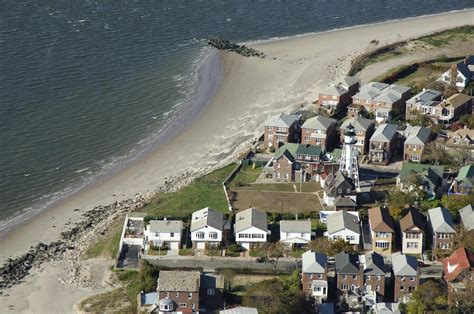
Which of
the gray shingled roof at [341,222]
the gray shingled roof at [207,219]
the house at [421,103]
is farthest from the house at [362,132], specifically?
the gray shingled roof at [207,219]

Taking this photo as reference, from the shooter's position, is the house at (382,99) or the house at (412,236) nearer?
the house at (412,236)

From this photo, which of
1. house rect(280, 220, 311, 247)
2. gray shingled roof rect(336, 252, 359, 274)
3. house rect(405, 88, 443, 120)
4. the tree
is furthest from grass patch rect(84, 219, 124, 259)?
house rect(405, 88, 443, 120)

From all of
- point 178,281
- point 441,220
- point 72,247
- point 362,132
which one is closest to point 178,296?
point 178,281

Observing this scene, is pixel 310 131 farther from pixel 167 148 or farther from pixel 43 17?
pixel 43 17

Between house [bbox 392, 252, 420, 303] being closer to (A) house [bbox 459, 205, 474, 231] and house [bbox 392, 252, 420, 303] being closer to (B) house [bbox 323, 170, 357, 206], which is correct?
(A) house [bbox 459, 205, 474, 231]

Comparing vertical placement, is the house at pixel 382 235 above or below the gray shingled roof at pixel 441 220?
below

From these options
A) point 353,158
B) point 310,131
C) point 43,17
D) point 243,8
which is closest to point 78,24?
point 43,17

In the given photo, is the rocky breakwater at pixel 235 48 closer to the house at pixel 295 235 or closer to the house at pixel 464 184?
the house at pixel 464 184
